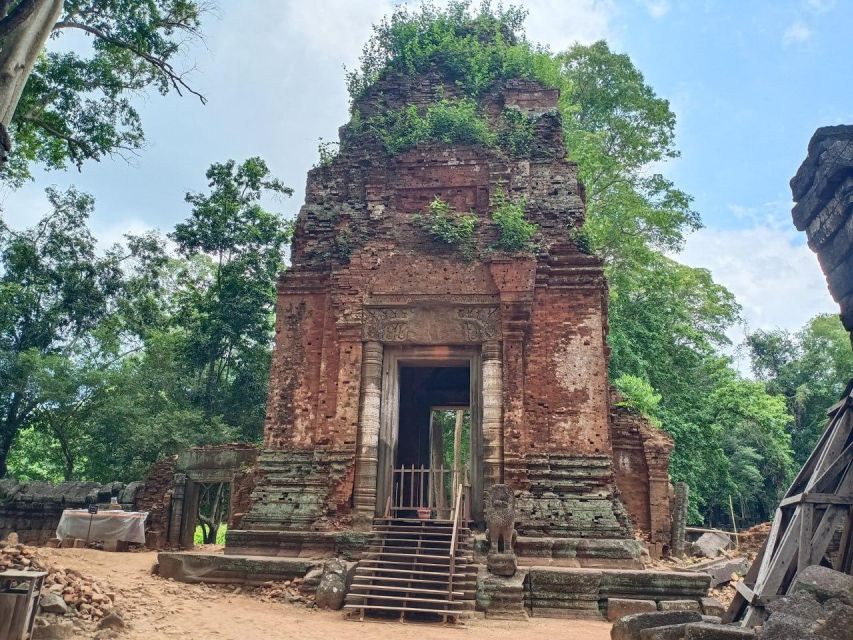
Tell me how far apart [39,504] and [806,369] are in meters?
31.2

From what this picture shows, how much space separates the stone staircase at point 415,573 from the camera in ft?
24.7

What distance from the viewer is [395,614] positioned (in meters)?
7.55

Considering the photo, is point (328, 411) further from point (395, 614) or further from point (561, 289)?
point (561, 289)

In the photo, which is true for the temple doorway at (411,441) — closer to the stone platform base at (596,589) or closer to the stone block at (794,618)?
the stone platform base at (596,589)

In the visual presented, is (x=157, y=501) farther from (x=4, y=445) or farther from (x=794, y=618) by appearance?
(x=794, y=618)

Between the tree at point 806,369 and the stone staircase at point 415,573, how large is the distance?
78.4 feet

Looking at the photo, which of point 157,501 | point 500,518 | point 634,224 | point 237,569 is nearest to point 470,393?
point 500,518

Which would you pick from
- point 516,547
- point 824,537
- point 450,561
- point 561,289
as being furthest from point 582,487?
point 824,537

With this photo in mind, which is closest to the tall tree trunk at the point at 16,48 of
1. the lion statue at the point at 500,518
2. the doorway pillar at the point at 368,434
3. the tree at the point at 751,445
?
the doorway pillar at the point at 368,434

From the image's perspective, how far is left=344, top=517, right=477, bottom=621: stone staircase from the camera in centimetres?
754

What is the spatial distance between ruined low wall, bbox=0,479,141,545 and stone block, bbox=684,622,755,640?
14.0 m

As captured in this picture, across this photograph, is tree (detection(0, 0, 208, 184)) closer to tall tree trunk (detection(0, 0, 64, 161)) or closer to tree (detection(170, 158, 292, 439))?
tall tree trunk (detection(0, 0, 64, 161))

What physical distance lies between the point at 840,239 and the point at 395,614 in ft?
19.6

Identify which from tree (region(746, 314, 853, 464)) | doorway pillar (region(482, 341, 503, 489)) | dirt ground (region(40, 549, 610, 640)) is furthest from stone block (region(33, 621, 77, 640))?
tree (region(746, 314, 853, 464))
